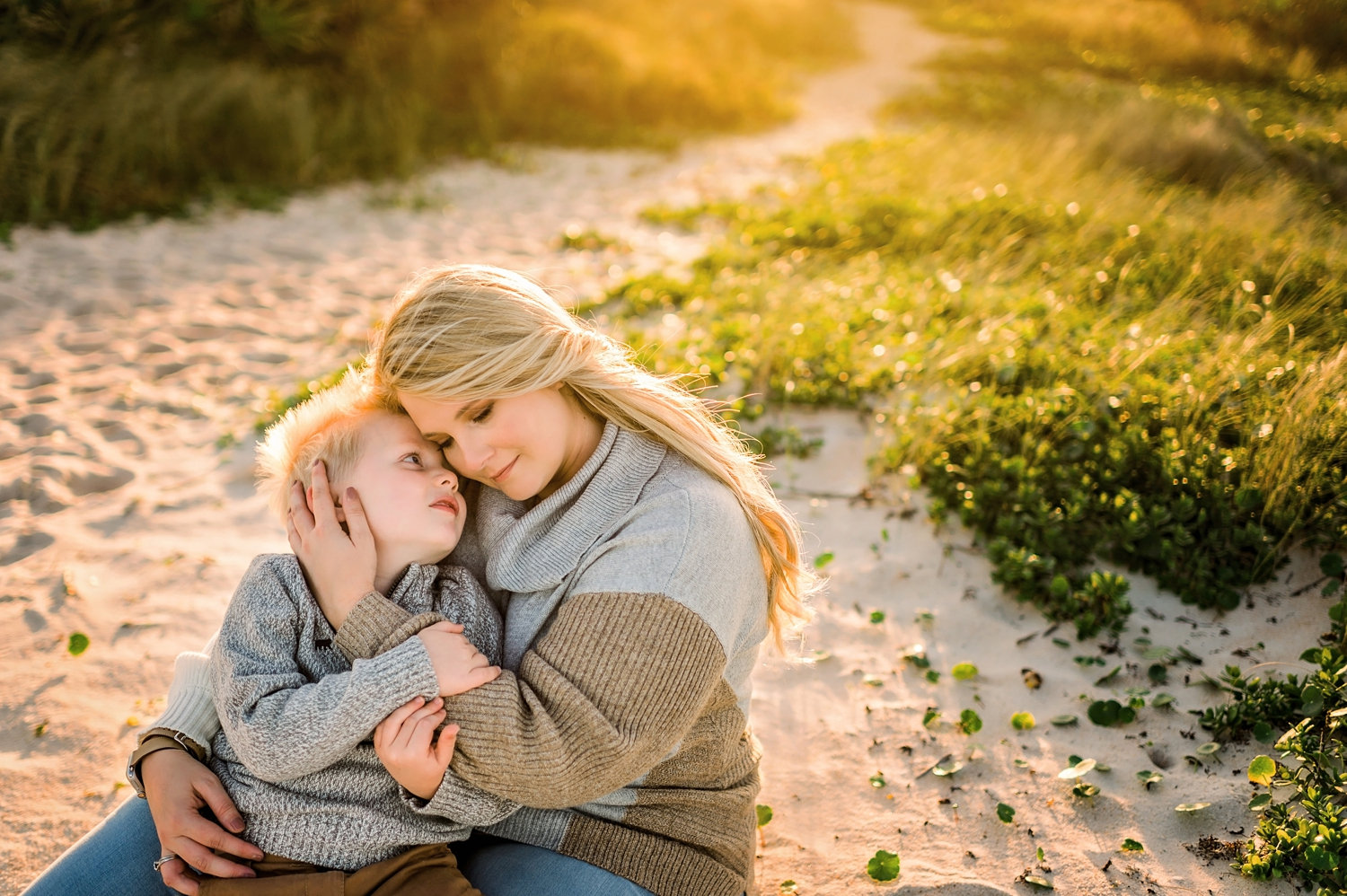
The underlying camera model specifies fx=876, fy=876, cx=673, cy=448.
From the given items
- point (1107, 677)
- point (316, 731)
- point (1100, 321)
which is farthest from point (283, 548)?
point (1100, 321)

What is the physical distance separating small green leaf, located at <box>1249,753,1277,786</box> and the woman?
141 centimetres

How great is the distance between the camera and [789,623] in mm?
2479

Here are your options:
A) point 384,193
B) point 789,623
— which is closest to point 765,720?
point 789,623

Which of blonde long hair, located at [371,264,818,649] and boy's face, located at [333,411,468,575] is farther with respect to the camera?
boy's face, located at [333,411,468,575]

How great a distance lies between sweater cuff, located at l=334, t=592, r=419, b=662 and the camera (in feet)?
6.50

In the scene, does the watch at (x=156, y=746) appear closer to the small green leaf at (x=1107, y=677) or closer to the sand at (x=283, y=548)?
the sand at (x=283, y=548)

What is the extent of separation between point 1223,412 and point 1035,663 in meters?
1.46

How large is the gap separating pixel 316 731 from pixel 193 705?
615 millimetres

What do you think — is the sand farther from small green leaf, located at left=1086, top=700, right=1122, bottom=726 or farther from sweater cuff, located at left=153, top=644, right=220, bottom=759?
sweater cuff, located at left=153, top=644, right=220, bottom=759

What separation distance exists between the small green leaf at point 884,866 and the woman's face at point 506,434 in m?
1.42

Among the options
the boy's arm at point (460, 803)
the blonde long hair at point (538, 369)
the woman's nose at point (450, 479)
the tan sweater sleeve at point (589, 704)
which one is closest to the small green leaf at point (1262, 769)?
the blonde long hair at point (538, 369)

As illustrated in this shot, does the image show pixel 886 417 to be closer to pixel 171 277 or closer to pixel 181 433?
pixel 181 433

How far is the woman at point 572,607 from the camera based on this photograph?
1877 mm

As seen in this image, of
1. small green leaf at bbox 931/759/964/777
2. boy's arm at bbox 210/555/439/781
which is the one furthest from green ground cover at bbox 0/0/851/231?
small green leaf at bbox 931/759/964/777
